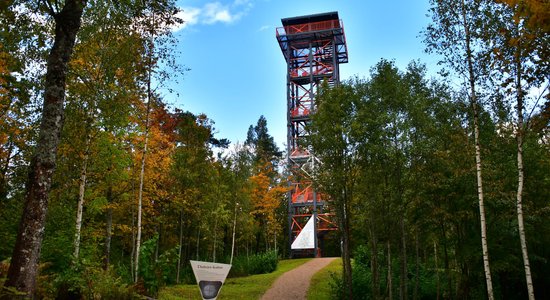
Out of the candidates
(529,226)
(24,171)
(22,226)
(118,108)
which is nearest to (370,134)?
(529,226)

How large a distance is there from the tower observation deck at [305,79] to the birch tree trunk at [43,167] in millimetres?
24963

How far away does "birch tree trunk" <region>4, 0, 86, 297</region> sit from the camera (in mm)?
5918

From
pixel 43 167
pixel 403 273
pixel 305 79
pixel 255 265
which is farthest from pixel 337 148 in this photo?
pixel 305 79

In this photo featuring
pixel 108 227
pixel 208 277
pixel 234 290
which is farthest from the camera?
pixel 234 290

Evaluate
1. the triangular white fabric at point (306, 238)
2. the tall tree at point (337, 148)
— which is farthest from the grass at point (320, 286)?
the triangular white fabric at point (306, 238)

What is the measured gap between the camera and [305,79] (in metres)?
34.3

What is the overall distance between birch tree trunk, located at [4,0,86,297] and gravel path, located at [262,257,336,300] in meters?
11.1

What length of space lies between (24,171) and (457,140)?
45.4ft

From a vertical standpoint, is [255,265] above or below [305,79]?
below

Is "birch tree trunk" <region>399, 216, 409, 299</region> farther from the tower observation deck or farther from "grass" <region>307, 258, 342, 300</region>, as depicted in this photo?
the tower observation deck

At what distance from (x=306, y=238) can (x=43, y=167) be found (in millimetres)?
26301

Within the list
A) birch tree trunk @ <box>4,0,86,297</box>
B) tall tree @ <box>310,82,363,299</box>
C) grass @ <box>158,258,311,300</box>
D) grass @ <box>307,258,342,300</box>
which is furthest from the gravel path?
birch tree trunk @ <box>4,0,86,297</box>

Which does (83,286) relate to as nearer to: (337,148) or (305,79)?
(337,148)

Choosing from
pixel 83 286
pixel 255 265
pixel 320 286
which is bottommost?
pixel 320 286
